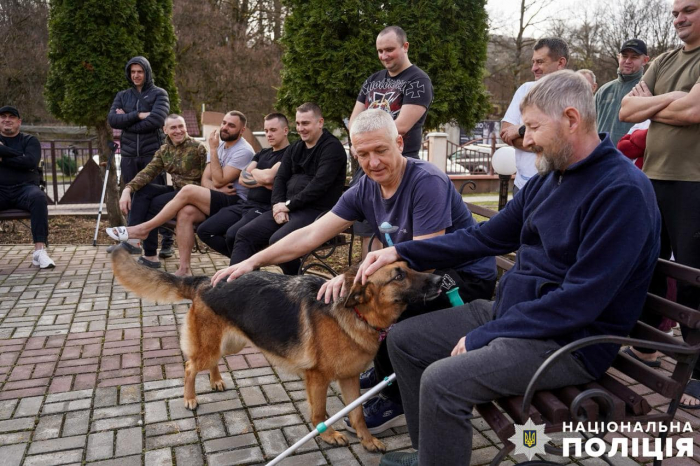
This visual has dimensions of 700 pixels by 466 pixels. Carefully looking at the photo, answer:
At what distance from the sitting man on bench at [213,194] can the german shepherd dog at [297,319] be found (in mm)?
Answer: 2735

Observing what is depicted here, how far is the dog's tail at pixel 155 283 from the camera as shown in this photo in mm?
3545

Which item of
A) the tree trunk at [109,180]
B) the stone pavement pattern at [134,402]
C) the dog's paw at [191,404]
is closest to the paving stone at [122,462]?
the stone pavement pattern at [134,402]

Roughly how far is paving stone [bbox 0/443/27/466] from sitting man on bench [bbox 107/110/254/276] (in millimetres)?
3365

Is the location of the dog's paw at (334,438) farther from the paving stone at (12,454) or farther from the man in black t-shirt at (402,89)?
the man in black t-shirt at (402,89)

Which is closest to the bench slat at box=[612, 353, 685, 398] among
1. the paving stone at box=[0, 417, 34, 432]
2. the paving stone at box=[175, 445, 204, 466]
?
the paving stone at box=[175, 445, 204, 466]

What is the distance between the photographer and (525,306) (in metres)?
2.15

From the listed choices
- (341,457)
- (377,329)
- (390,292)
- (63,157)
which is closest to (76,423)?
(341,457)

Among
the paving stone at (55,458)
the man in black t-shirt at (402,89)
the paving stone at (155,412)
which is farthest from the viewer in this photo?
the man in black t-shirt at (402,89)

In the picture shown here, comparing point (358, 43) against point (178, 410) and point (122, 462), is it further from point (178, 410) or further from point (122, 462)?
point (122, 462)

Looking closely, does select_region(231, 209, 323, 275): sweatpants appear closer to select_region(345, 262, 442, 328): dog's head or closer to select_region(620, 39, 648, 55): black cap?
select_region(345, 262, 442, 328): dog's head

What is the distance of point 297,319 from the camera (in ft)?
10.4

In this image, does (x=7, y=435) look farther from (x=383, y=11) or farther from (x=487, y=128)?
(x=487, y=128)

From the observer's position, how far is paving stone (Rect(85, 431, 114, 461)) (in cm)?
295

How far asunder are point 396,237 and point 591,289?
1377mm
